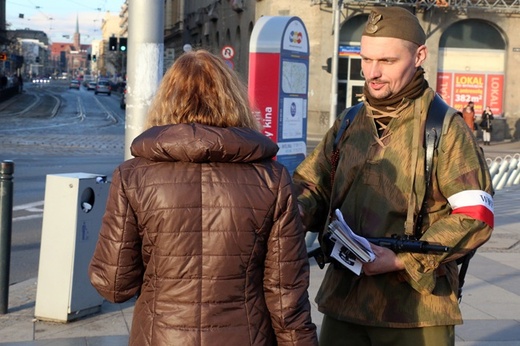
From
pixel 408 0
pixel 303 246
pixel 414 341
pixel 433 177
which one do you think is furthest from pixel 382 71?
pixel 408 0

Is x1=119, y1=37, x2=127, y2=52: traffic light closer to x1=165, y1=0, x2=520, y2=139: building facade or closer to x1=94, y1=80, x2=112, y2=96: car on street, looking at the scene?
x1=165, y1=0, x2=520, y2=139: building facade

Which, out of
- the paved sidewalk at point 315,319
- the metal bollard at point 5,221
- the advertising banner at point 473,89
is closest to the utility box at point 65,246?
the paved sidewalk at point 315,319

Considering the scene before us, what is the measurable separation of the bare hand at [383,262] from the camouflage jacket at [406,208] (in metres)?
0.03

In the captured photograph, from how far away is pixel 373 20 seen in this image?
3213 mm

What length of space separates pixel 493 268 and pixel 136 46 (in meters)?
4.47

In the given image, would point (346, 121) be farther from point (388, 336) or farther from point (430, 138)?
point (388, 336)

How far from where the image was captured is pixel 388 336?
10.4 ft

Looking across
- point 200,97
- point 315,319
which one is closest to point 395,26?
point 200,97

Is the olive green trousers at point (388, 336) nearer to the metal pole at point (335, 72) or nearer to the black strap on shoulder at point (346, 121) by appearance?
the black strap on shoulder at point (346, 121)

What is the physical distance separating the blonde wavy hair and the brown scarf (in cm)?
54

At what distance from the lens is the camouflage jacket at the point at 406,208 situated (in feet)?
9.93

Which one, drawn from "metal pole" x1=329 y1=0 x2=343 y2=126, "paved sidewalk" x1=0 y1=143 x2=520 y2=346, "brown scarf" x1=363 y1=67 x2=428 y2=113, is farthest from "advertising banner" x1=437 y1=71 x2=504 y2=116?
"brown scarf" x1=363 y1=67 x2=428 y2=113

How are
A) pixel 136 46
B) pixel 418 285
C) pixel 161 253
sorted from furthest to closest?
pixel 136 46
pixel 418 285
pixel 161 253

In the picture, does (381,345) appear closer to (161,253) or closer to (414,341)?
(414,341)
